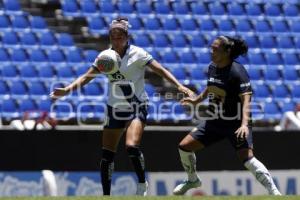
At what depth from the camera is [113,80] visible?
921 centimetres

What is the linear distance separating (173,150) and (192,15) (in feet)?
22.9

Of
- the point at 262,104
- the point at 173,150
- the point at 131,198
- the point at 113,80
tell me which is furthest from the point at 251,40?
the point at 131,198

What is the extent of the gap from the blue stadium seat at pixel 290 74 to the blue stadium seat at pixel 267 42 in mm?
934

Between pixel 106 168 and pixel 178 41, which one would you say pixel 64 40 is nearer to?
pixel 178 41

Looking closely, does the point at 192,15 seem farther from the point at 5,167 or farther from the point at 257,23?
the point at 5,167

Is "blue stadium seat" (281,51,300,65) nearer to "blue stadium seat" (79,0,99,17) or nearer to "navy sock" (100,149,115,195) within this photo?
"blue stadium seat" (79,0,99,17)

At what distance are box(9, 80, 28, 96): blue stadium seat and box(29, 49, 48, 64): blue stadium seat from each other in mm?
789

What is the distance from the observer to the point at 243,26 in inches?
751

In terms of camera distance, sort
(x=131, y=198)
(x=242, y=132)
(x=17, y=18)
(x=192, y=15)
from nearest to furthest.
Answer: (x=131, y=198) → (x=242, y=132) → (x=17, y=18) → (x=192, y=15)

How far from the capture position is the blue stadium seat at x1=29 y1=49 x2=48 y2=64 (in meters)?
16.0

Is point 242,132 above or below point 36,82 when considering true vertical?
below

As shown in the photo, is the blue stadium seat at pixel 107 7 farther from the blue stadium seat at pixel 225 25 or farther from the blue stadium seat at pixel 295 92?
the blue stadium seat at pixel 295 92

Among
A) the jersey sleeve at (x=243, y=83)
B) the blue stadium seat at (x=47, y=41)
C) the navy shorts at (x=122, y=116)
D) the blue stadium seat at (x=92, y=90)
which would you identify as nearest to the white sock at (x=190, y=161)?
the navy shorts at (x=122, y=116)

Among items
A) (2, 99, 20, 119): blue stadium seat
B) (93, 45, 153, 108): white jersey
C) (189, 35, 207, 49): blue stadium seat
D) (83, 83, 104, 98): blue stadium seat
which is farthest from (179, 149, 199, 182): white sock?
(189, 35, 207, 49): blue stadium seat
